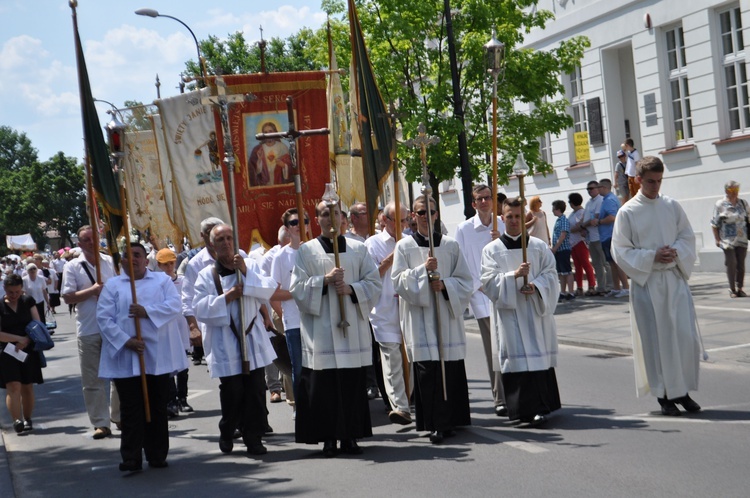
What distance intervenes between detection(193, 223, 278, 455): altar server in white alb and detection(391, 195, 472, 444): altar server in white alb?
1183mm

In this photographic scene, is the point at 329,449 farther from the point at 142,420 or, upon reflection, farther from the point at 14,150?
the point at 14,150

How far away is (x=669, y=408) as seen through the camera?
29.1ft

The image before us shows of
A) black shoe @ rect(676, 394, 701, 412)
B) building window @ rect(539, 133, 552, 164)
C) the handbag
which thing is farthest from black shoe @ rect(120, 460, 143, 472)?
building window @ rect(539, 133, 552, 164)

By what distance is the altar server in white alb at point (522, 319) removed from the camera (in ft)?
29.5

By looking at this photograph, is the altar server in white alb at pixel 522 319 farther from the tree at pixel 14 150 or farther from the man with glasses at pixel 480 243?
the tree at pixel 14 150

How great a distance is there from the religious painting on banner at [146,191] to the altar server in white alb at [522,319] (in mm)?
13361

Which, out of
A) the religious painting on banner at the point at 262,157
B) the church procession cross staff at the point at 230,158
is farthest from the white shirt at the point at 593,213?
the church procession cross staff at the point at 230,158

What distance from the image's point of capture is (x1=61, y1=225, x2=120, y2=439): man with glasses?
35.4 ft

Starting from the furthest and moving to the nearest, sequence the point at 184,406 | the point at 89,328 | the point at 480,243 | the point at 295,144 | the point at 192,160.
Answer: the point at 192,160 → the point at 184,406 → the point at 89,328 → the point at 480,243 → the point at 295,144

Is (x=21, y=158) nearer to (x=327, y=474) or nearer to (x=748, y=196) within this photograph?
(x=748, y=196)

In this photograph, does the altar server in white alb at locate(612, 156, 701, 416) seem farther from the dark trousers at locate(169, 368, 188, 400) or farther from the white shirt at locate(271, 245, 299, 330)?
the dark trousers at locate(169, 368, 188, 400)

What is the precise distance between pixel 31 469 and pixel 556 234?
12.3m

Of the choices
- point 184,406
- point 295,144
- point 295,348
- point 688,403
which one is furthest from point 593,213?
point 688,403

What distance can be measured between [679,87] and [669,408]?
15014 mm
